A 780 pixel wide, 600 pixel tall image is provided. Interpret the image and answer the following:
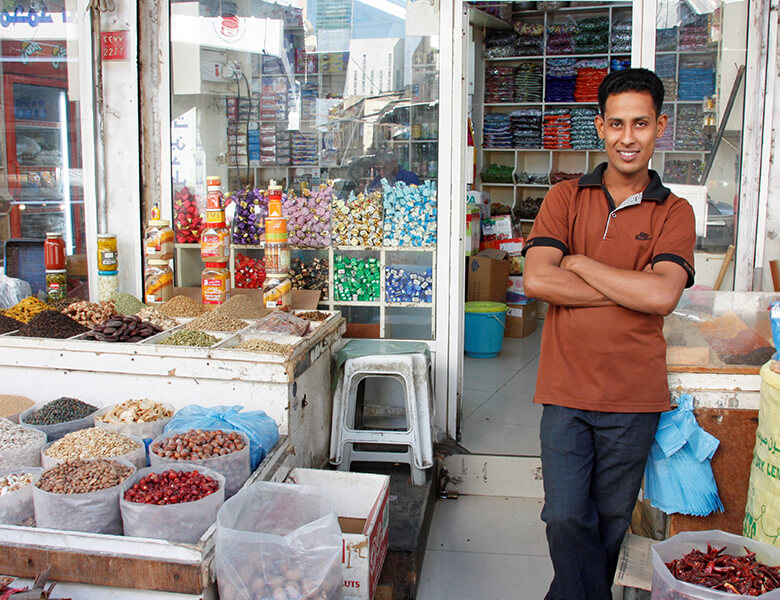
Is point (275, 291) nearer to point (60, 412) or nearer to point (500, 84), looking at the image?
point (60, 412)

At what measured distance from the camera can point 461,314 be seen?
11.9 feet

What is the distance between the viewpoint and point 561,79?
25.3ft

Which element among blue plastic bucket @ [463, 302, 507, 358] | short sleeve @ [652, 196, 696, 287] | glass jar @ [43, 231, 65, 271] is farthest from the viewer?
blue plastic bucket @ [463, 302, 507, 358]

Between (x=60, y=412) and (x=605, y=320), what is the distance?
6.42 feet

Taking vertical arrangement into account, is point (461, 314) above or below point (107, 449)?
above

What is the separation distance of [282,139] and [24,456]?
6.59ft

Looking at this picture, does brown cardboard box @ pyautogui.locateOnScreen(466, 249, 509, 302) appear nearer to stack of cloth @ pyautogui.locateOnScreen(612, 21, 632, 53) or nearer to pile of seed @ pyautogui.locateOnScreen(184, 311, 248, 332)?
pile of seed @ pyautogui.locateOnScreen(184, 311, 248, 332)

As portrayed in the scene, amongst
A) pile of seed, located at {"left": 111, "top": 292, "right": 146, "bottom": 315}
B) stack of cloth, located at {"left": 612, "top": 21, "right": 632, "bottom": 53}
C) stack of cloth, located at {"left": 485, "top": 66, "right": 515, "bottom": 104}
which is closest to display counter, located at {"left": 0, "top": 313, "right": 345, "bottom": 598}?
pile of seed, located at {"left": 111, "top": 292, "right": 146, "bottom": 315}

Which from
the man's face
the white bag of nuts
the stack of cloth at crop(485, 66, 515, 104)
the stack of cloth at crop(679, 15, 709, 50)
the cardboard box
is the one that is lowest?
the cardboard box

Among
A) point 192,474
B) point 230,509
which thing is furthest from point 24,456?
point 230,509

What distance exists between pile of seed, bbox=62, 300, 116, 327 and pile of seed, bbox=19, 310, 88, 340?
9 centimetres

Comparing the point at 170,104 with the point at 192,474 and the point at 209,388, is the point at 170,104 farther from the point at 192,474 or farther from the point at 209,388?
the point at 192,474

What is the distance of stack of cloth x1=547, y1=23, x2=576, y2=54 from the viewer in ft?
24.7

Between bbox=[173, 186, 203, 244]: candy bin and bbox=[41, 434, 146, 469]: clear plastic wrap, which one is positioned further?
bbox=[173, 186, 203, 244]: candy bin
